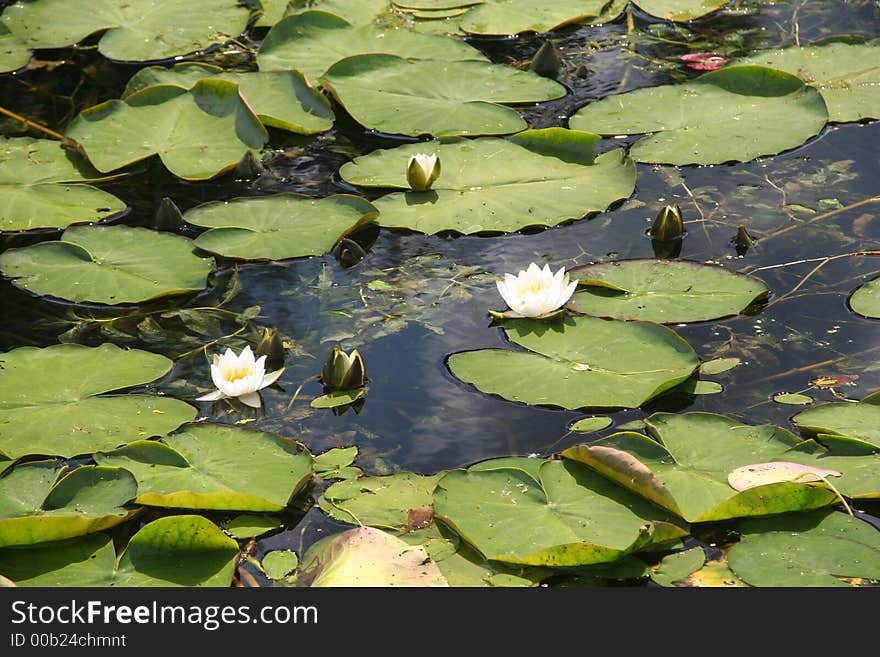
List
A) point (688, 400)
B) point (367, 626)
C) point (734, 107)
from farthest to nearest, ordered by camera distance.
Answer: point (734, 107) < point (688, 400) < point (367, 626)

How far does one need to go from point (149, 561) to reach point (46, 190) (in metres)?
2.18

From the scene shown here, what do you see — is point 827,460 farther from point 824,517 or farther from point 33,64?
point 33,64

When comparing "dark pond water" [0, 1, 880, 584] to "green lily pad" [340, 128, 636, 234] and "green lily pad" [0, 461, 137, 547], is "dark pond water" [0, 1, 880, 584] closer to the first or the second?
"green lily pad" [340, 128, 636, 234]

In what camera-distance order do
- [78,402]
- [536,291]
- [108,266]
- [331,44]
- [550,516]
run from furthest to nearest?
[331,44] → [108,266] → [536,291] → [78,402] → [550,516]

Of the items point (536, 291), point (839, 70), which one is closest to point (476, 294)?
point (536, 291)

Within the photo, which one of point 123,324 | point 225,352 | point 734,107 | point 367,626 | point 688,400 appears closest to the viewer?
point 367,626

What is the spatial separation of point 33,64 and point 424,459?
3.74 metres

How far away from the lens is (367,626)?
2.33 m

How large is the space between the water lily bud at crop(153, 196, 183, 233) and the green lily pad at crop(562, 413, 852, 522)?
194 centimetres

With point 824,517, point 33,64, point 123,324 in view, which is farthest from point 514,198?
point 33,64

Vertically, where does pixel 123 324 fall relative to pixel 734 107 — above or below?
below

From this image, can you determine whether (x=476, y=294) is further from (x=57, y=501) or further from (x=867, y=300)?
(x=57, y=501)

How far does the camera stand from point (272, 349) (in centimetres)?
334

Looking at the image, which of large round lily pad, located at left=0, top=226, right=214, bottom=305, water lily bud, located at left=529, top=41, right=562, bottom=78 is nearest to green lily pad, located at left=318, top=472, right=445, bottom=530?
large round lily pad, located at left=0, top=226, right=214, bottom=305
